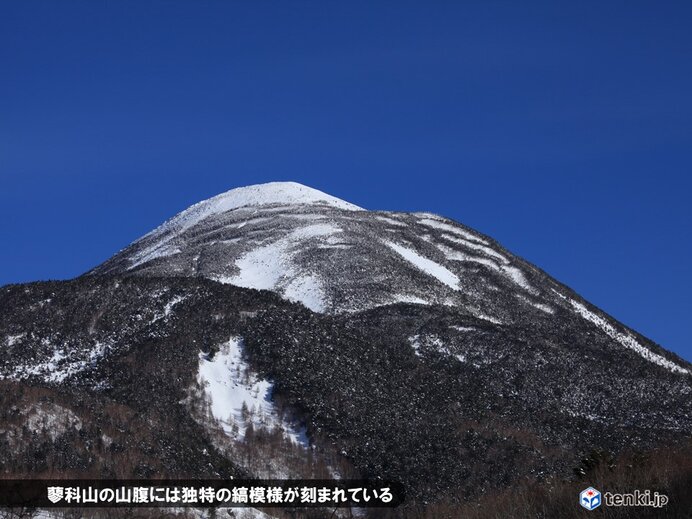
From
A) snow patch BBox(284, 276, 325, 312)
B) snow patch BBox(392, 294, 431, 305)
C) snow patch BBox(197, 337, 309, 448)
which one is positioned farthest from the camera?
snow patch BBox(392, 294, 431, 305)

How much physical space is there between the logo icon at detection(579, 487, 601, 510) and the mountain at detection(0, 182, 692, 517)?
7.90m

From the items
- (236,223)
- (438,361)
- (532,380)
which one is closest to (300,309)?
(438,361)

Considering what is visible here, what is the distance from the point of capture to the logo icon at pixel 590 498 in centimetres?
1564

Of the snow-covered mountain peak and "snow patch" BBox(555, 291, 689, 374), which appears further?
the snow-covered mountain peak

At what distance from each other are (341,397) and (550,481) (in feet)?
63.4

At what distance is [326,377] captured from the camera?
126 feet

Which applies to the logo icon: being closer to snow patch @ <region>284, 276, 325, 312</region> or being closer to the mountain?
the mountain

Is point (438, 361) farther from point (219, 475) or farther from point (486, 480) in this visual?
point (219, 475)

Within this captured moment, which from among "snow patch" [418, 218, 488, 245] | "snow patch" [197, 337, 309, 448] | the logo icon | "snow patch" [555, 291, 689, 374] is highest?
"snow patch" [418, 218, 488, 245]

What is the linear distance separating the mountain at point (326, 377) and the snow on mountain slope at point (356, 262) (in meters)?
0.27

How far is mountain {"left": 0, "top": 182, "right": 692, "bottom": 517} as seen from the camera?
1208 inches
